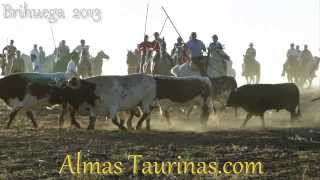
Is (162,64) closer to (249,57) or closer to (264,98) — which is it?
(264,98)

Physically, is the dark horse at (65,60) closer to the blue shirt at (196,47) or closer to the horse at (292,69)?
the blue shirt at (196,47)

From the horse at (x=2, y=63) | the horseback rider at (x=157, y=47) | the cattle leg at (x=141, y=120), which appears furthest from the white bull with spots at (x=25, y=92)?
the horse at (x=2, y=63)

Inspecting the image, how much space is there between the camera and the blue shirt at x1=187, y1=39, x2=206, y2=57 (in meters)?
21.2

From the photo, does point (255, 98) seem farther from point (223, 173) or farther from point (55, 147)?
point (223, 173)

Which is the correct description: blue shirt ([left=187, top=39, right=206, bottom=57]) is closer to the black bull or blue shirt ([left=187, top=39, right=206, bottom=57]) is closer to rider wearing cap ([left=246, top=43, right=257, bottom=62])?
the black bull

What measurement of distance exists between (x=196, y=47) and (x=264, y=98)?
349 centimetres

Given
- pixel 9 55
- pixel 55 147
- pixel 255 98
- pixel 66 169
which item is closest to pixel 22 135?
pixel 55 147

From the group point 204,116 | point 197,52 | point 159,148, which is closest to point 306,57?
point 197,52

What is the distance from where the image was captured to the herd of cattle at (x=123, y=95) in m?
16.9

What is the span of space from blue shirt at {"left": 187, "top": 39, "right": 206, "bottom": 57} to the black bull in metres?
2.39

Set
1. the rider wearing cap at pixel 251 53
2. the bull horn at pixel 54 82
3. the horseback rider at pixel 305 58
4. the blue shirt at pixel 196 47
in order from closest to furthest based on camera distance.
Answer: the bull horn at pixel 54 82 < the blue shirt at pixel 196 47 < the horseback rider at pixel 305 58 < the rider wearing cap at pixel 251 53

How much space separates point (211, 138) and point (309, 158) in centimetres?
331

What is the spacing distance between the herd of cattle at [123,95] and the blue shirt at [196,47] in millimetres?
2383

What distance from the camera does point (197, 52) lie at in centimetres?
2145
